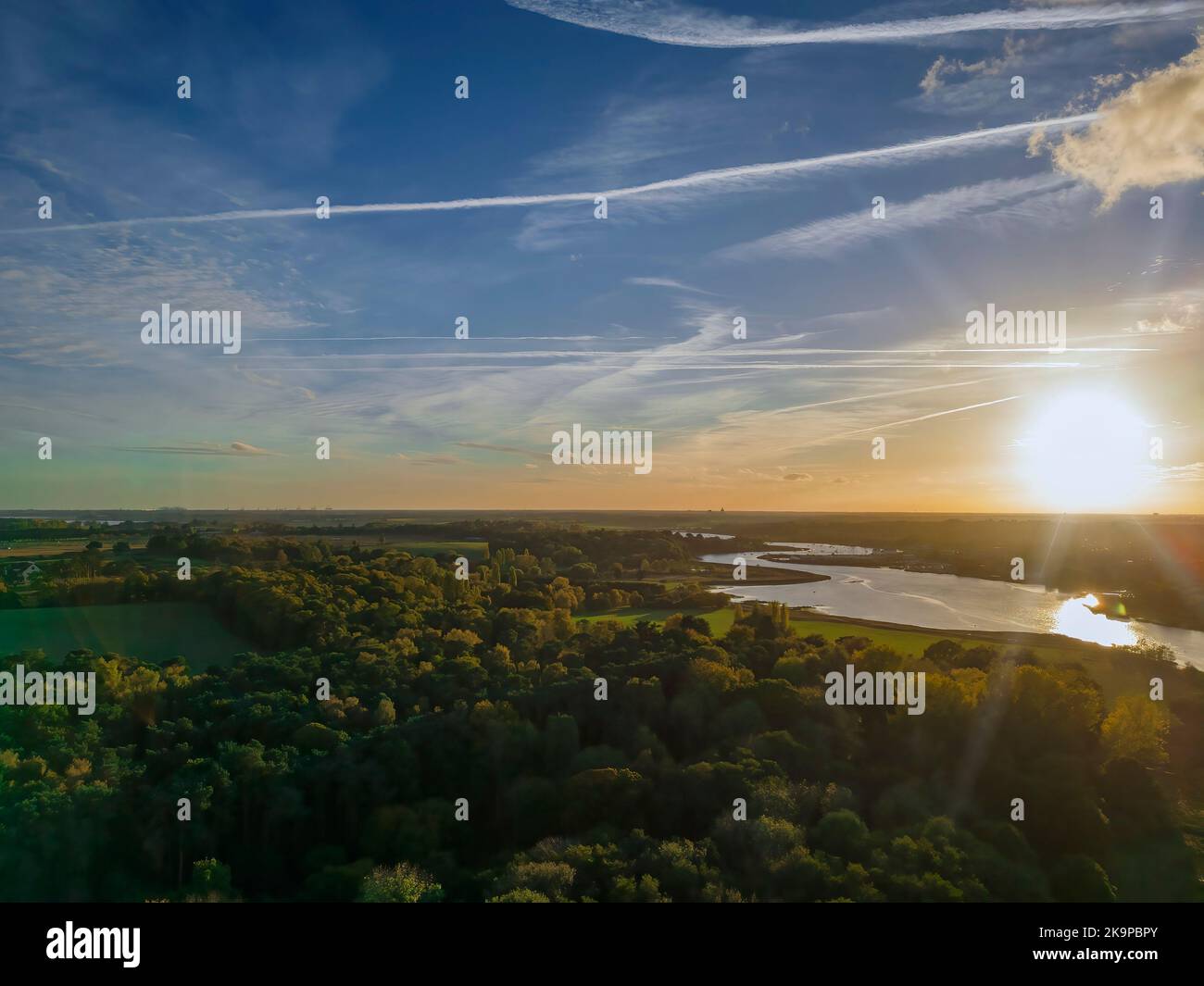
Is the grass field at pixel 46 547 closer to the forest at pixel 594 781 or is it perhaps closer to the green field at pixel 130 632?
the green field at pixel 130 632

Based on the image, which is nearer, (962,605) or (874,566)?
(962,605)

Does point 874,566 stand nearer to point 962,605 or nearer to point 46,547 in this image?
point 962,605

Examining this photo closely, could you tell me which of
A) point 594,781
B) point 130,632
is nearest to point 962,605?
point 594,781

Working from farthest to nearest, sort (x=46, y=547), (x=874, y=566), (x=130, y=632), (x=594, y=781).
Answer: (x=874, y=566) → (x=46, y=547) → (x=130, y=632) → (x=594, y=781)

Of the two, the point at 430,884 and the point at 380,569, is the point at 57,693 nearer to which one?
the point at 430,884

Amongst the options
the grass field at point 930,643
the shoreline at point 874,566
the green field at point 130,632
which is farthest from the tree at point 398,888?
the shoreline at point 874,566

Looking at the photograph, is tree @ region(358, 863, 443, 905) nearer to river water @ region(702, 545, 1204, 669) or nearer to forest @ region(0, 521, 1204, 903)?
forest @ region(0, 521, 1204, 903)

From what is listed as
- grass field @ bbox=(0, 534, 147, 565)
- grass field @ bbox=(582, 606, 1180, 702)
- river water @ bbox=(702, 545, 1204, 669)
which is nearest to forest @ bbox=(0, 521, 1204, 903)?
grass field @ bbox=(582, 606, 1180, 702)
